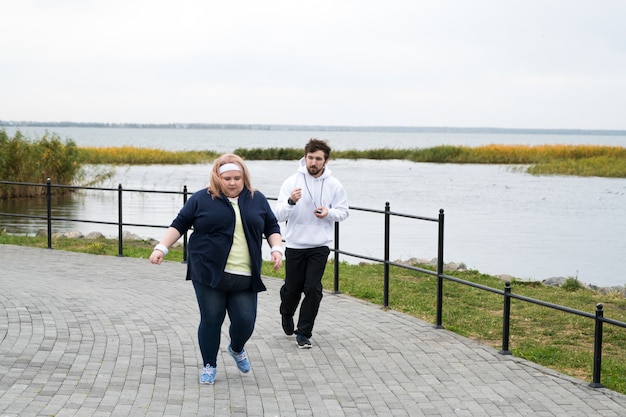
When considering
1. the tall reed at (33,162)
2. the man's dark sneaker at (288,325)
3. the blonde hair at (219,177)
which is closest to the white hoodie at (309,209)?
the man's dark sneaker at (288,325)

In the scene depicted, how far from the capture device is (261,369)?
22.5ft

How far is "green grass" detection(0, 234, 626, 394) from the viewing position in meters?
8.02

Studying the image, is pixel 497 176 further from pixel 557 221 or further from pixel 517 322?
pixel 517 322

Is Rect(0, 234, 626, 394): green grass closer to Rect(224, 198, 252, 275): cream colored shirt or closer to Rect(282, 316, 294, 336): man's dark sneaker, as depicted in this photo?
Rect(282, 316, 294, 336): man's dark sneaker

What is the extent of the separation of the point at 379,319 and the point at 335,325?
23.3 inches

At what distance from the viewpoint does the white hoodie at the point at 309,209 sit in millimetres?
7656

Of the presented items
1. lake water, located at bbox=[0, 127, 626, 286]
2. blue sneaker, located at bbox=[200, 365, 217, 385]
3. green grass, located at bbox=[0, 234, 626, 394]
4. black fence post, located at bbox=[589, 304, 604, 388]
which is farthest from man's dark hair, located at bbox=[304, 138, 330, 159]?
lake water, located at bbox=[0, 127, 626, 286]

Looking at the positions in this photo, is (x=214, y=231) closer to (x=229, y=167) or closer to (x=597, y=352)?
(x=229, y=167)

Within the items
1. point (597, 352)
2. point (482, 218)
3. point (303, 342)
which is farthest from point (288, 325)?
point (482, 218)

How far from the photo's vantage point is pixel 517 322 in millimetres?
10016

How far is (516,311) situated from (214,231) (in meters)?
5.83

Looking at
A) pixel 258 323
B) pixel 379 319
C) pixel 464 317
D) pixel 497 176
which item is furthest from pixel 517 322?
pixel 497 176

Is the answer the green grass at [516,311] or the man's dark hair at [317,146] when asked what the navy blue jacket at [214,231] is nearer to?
the man's dark hair at [317,146]

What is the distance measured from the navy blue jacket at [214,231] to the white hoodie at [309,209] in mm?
1342
